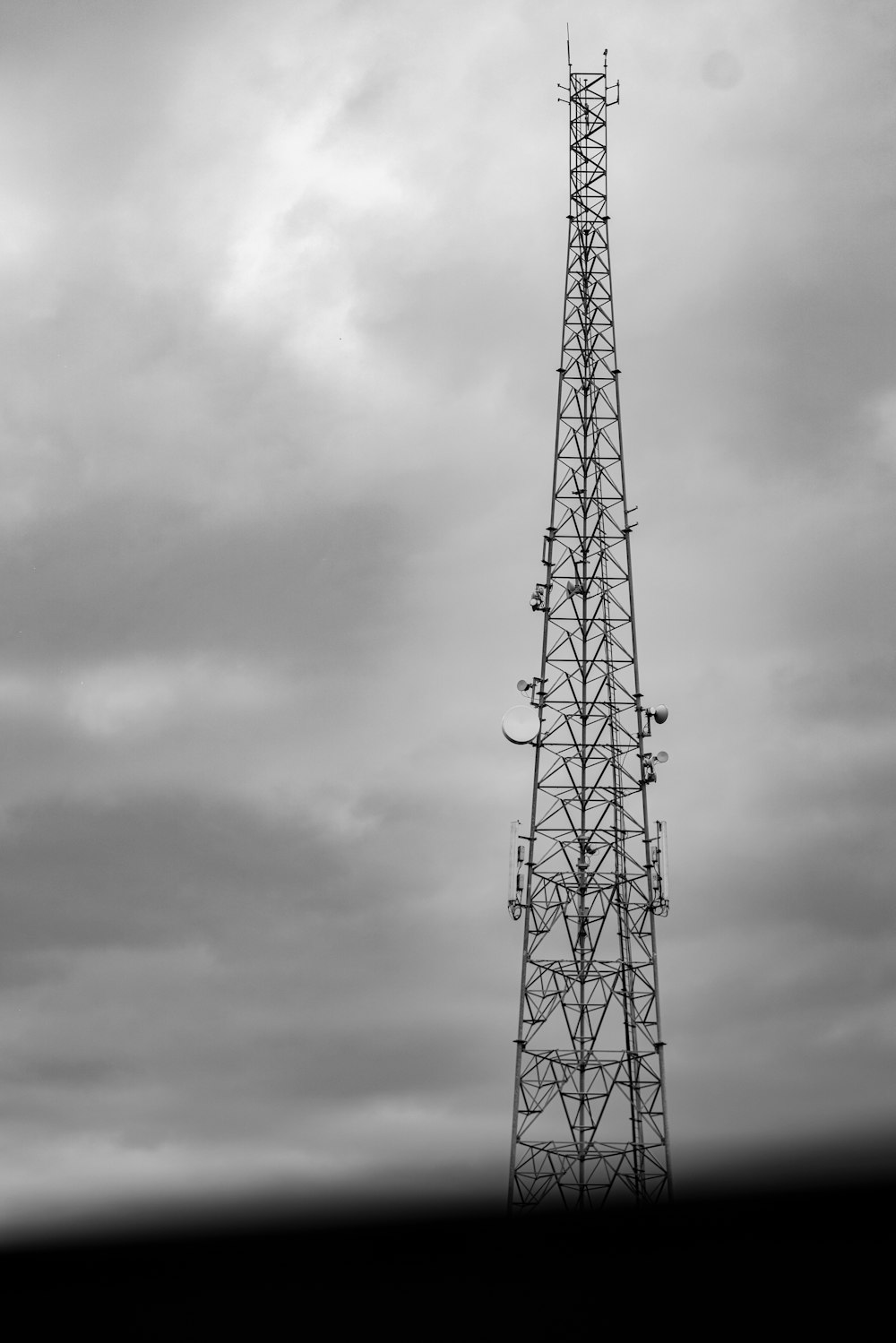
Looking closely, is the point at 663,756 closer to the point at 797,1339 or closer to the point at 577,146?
the point at 577,146

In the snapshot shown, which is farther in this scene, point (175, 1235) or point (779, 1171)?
point (175, 1235)

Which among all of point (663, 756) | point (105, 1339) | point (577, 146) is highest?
point (577, 146)

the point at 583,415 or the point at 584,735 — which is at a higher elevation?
the point at 583,415

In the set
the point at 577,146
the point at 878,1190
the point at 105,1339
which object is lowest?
the point at 105,1339

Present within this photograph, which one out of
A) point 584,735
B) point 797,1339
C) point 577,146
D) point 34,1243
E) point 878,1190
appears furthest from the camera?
point 577,146

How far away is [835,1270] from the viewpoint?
30.7 ft

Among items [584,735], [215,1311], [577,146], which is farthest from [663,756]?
[215,1311]

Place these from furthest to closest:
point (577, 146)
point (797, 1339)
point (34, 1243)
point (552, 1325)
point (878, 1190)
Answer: point (577, 146) → point (34, 1243) → point (552, 1325) → point (797, 1339) → point (878, 1190)

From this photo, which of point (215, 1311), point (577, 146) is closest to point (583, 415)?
point (577, 146)

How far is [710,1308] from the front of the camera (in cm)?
988

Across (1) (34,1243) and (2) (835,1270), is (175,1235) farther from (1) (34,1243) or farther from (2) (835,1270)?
(2) (835,1270)

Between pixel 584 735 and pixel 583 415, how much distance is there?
9900mm

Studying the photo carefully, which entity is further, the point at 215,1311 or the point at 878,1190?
the point at 215,1311

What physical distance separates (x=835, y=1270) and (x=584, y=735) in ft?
117
